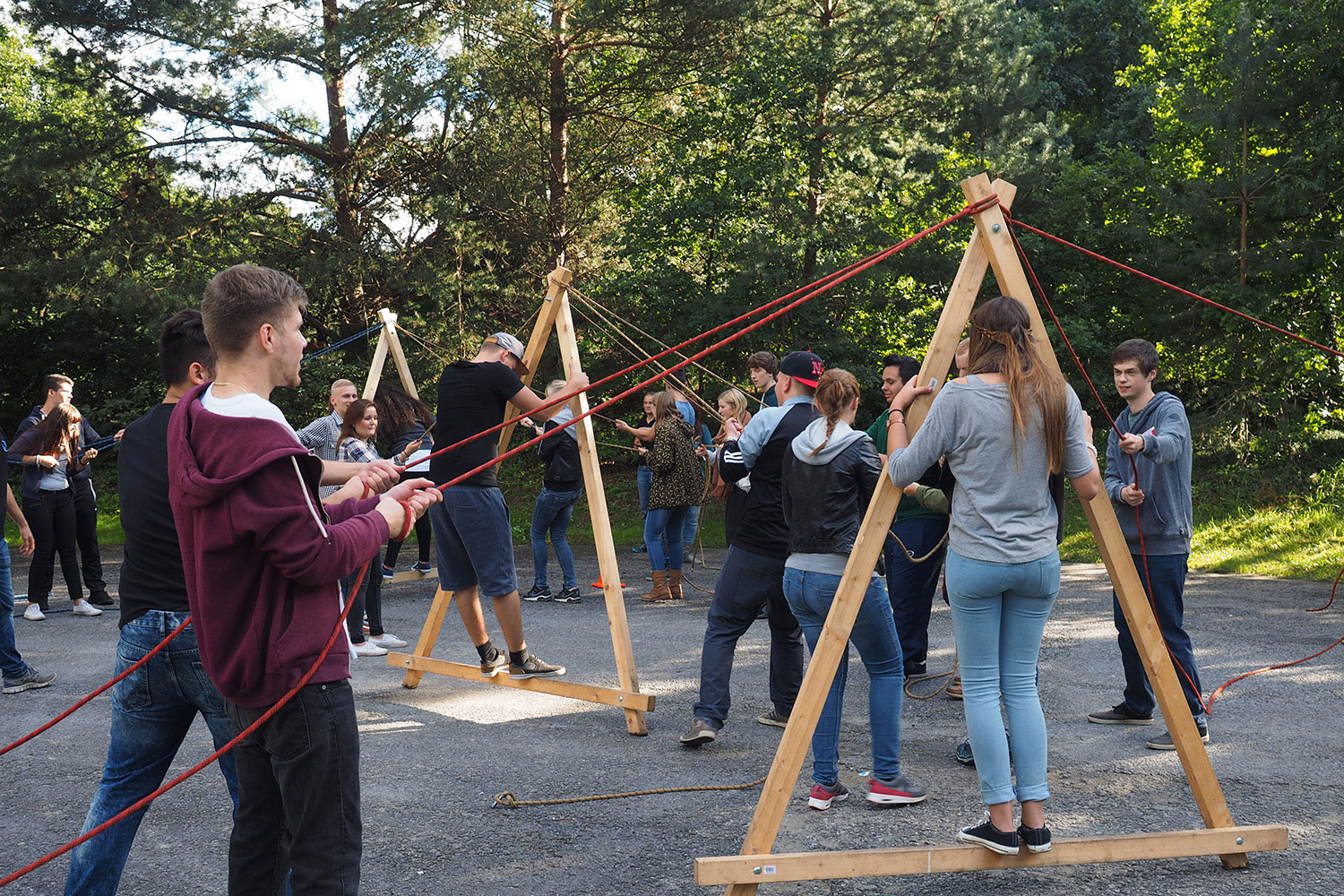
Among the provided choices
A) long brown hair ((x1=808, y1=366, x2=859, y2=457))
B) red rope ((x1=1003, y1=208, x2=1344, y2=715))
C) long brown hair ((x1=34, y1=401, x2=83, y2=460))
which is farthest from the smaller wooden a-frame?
long brown hair ((x1=34, y1=401, x2=83, y2=460))

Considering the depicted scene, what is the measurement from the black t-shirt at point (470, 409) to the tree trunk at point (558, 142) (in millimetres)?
11880

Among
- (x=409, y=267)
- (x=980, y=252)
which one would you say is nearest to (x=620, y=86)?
(x=409, y=267)

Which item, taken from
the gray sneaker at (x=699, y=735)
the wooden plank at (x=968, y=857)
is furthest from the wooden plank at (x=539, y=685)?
the wooden plank at (x=968, y=857)

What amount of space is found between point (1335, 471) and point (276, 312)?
52.8ft

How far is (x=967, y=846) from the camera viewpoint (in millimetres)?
3498

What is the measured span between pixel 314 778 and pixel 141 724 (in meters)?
0.94

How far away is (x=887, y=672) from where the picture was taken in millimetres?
4410

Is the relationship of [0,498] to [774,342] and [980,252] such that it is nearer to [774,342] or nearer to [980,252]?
[980,252]

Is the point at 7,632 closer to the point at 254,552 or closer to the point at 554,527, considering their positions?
the point at 554,527

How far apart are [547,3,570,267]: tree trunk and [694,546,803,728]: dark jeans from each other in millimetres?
13008

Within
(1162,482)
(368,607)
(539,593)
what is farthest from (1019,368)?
(539,593)

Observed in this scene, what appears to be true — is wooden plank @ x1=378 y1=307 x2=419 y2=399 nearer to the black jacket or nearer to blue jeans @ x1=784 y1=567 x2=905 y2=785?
the black jacket

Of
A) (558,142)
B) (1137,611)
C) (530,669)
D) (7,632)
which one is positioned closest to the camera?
(1137,611)

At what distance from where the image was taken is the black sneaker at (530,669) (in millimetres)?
6113
